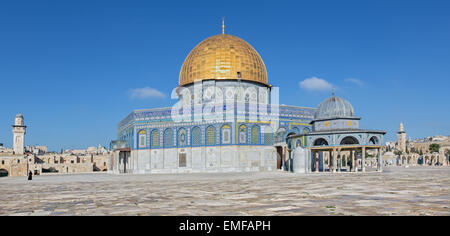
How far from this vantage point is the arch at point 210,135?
32250mm

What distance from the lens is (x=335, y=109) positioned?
27.7 meters

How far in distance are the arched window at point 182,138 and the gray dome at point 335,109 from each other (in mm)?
11387

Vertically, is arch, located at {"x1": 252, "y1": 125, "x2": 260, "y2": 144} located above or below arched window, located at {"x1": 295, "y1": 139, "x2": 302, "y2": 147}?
above

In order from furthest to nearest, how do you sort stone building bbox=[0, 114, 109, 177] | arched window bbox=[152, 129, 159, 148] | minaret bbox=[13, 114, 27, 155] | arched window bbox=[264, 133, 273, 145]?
minaret bbox=[13, 114, 27, 155], stone building bbox=[0, 114, 109, 177], arched window bbox=[152, 129, 159, 148], arched window bbox=[264, 133, 273, 145]

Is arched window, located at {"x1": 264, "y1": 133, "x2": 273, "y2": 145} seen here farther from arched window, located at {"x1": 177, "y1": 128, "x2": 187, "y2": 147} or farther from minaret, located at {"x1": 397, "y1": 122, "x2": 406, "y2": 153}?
minaret, located at {"x1": 397, "y1": 122, "x2": 406, "y2": 153}

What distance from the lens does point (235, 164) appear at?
3148 centimetres

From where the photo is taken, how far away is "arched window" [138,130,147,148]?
3456 centimetres

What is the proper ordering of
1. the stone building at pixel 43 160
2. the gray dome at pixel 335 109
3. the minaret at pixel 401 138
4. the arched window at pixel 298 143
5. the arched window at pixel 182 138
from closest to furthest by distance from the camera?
the gray dome at pixel 335 109 < the arched window at pixel 298 143 < the arched window at pixel 182 138 < the stone building at pixel 43 160 < the minaret at pixel 401 138

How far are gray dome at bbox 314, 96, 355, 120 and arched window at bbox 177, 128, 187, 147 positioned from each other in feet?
37.4

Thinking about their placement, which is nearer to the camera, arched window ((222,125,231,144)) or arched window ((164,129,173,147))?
arched window ((222,125,231,144))

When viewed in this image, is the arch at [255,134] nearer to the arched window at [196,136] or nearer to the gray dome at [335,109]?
the arched window at [196,136]

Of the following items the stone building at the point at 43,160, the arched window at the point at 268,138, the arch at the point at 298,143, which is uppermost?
the arched window at the point at 268,138

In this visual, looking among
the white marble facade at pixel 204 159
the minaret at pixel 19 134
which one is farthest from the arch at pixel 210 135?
the minaret at pixel 19 134

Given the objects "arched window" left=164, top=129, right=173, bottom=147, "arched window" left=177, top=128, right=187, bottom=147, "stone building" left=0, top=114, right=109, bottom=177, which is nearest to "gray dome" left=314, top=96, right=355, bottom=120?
"arched window" left=177, top=128, right=187, bottom=147
